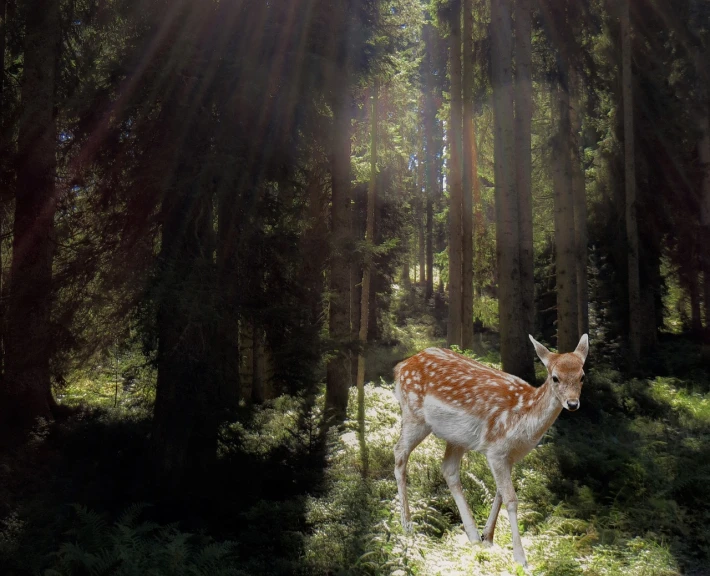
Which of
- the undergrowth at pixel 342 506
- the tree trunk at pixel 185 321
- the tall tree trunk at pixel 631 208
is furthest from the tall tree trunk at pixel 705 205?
the tree trunk at pixel 185 321

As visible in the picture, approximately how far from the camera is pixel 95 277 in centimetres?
955

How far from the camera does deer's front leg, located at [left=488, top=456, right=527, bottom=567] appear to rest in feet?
15.8

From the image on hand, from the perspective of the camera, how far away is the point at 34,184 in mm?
11945

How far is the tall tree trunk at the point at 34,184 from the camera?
37.0 ft

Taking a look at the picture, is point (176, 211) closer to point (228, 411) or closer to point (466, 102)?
point (228, 411)

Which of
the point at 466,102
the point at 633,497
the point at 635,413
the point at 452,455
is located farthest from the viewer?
the point at 466,102

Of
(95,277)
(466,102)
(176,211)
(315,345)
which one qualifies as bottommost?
(315,345)

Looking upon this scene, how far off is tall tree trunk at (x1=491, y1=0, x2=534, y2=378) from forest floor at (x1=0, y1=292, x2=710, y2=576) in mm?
1611

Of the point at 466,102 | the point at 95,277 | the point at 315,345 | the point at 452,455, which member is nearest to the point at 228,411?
the point at 315,345

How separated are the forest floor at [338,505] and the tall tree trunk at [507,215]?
1.61 m

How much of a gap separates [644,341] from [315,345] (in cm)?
1826

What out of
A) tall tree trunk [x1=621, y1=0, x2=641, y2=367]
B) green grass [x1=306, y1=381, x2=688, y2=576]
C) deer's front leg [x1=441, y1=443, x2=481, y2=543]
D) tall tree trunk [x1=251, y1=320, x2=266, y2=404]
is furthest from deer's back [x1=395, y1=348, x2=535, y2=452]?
tall tree trunk [x1=621, y1=0, x2=641, y2=367]

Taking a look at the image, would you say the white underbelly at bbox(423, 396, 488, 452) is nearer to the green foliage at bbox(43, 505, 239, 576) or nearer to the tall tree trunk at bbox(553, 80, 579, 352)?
the green foliage at bbox(43, 505, 239, 576)

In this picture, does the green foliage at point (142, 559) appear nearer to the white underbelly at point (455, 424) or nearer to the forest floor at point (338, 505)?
the forest floor at point (338, 505)
